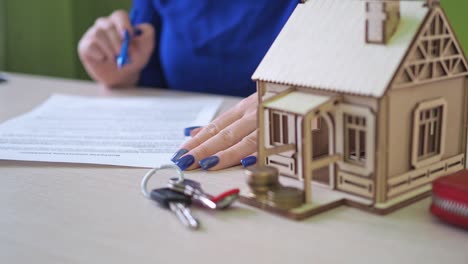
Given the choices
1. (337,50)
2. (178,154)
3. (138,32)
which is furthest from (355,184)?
(138,32)

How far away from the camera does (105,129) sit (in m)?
1.06

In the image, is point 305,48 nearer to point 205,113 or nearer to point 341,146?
point 341,146

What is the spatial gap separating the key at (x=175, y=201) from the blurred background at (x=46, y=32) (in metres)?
1.66

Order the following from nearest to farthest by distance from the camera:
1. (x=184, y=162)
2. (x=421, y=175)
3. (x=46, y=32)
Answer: (x=421, y=175) → (x=184, y=162) → (x=46, y=32)

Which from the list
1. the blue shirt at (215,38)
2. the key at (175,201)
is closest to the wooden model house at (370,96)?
the key at (175,201)

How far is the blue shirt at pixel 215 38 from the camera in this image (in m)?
1.46

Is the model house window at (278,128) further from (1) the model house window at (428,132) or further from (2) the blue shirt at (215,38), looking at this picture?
(2) the blue shirt at (215,38)

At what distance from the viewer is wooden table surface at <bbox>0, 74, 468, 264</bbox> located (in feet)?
1.79

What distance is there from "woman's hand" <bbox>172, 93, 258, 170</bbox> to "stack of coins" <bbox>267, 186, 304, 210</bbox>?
6.3 inches

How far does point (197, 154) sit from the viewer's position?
2.69 ft

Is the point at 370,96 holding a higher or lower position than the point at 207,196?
higher

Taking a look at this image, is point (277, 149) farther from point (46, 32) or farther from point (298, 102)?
point (46, 32)

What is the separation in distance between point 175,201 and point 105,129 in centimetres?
43

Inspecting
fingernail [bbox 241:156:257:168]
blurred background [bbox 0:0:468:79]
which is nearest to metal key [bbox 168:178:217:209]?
fingernail [bbox 241:156:257:168]
